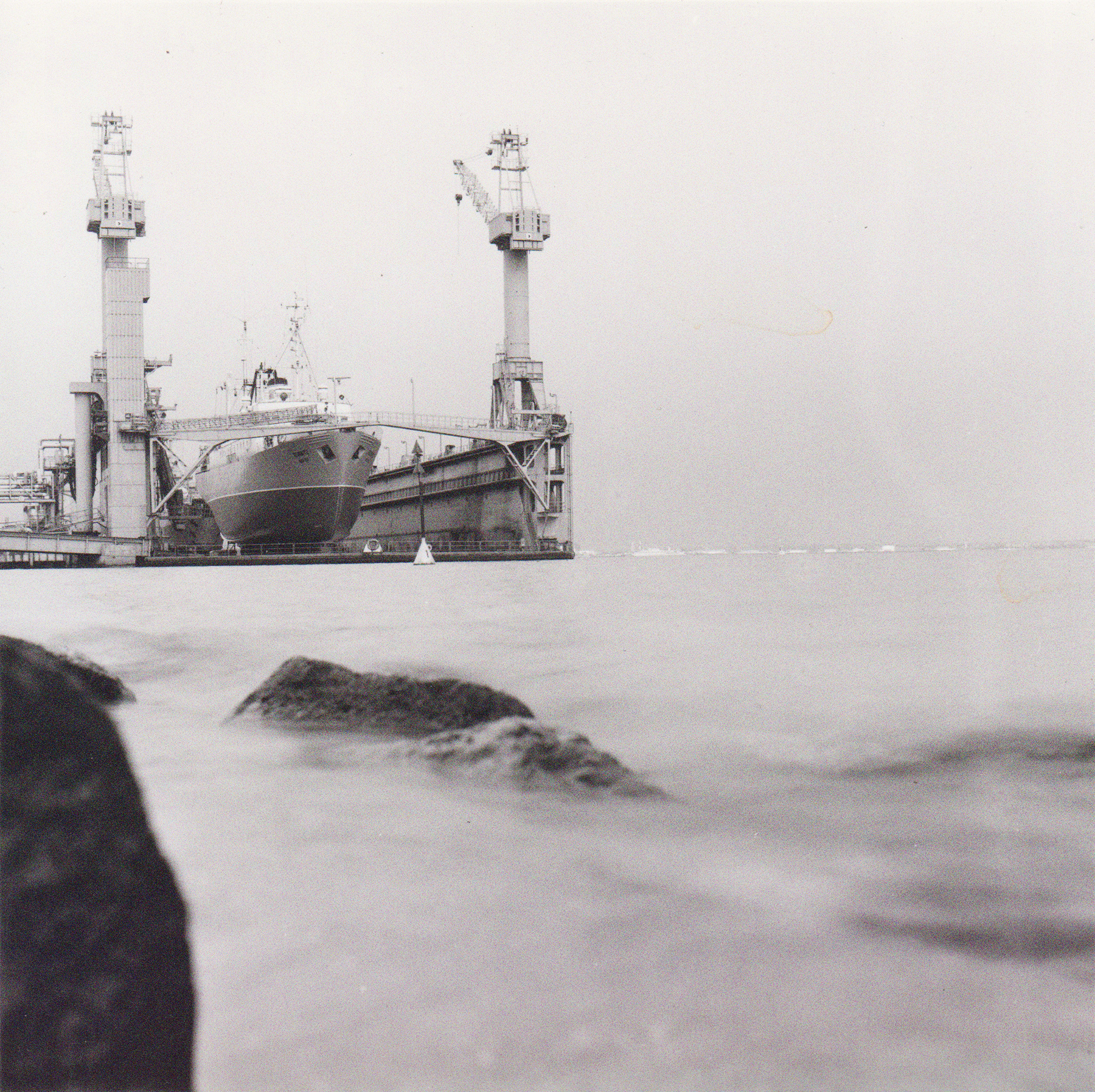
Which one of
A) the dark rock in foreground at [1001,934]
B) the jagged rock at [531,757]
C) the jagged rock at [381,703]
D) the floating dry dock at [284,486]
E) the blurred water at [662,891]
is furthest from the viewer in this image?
the floating dry dock at [284,486]

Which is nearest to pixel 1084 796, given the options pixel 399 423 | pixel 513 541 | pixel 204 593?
pixel 204 593

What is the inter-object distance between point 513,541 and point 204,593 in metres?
35.4

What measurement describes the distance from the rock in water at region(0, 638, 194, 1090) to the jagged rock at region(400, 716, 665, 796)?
1.48 metres

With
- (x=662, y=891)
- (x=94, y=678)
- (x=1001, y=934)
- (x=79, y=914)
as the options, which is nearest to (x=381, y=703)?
(x=94, y=678)

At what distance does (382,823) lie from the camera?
296cm

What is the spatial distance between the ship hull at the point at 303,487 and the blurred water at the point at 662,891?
128ft

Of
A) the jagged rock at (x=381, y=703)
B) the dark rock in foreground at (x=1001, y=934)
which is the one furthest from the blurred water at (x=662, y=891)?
the jagged rock at (x=381, y=703)

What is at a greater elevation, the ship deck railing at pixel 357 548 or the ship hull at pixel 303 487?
the ship hull at pixel 303 487

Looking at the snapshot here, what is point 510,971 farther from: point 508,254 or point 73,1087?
point 508,254

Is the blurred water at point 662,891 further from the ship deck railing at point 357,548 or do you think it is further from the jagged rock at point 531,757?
the ship deck railing at point 357,548

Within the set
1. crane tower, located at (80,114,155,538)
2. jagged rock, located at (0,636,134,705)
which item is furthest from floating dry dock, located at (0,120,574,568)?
jagged rock, located at (0,636,134,705)

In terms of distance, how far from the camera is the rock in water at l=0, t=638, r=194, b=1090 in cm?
160

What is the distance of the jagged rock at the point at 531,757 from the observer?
3141mm

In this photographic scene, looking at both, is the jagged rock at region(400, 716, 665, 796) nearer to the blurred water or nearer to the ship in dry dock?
the blurred water
